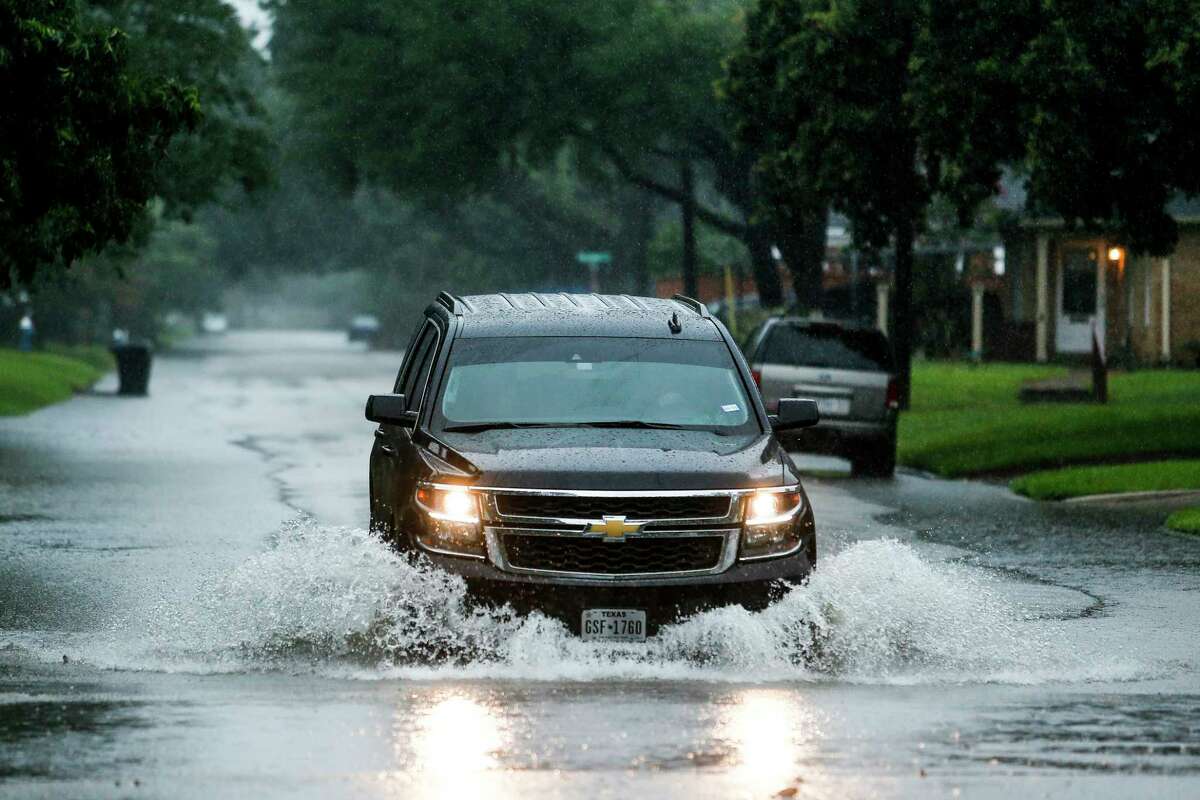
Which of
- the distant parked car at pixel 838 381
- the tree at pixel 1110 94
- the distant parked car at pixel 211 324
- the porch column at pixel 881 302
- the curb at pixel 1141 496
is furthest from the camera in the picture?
the distant parked car at pixel 211 324

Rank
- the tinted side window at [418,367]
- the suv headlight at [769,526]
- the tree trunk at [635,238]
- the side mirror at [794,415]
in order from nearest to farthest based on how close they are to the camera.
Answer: the suv headlight at [769,526] < the side mirror at [794,415] < the tinted side window at [418,367] < the tree trunk at [635,238]

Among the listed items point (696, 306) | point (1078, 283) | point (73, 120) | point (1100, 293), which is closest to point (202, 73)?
point (73, 120)

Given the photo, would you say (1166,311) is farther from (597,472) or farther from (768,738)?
(768,738)

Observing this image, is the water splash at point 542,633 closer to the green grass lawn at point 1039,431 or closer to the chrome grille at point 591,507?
the chrome grille at point 591,507

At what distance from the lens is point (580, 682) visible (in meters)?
9.48

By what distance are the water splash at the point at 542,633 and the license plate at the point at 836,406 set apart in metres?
12.7

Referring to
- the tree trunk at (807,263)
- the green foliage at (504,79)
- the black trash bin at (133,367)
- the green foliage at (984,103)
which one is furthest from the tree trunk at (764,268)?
the green foliage at (984,103)

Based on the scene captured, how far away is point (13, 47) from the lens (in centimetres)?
1773

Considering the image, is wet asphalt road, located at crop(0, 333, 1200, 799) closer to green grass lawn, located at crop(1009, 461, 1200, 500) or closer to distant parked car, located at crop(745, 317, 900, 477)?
green grass lawn, located at crop(1009, 461, 1200, 500)

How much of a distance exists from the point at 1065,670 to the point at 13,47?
11062 millimetres

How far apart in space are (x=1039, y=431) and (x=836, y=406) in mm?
3512

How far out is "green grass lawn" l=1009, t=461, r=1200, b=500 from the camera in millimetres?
21172

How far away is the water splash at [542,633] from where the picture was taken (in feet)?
32.2

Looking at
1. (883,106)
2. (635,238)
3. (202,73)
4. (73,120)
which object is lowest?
(635,238)
